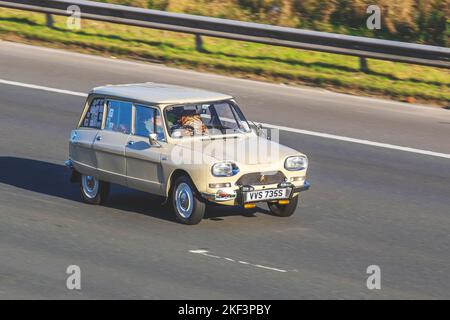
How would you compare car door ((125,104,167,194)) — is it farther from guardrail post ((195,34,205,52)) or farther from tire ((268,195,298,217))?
guardrail post ((195,34,205,52))

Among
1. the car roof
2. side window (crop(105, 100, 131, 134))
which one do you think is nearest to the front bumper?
the car roof

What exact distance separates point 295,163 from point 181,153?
1381mm

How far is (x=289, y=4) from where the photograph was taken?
2484 centimetres

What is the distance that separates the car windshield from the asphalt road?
41.3 inches

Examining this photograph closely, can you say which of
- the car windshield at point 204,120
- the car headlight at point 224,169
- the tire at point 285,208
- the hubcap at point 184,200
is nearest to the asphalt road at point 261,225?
the tire at point 285,208

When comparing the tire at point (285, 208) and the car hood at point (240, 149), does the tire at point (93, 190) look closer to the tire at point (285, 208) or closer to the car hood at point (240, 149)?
the car hood at point (240, 149)

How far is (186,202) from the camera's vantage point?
12.5 m

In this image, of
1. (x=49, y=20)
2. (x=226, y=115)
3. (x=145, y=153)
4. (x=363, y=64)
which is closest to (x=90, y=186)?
(x=145, y=153)

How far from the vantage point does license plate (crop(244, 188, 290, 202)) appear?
484 inches

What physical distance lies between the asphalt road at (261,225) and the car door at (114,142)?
48 cm

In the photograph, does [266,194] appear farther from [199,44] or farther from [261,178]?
[199,44]

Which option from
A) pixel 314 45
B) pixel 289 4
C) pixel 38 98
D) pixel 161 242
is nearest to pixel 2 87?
pixel 38 98

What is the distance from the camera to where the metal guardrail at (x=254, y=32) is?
20344 millimetres

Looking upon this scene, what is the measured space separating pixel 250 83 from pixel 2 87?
4.81 meters
